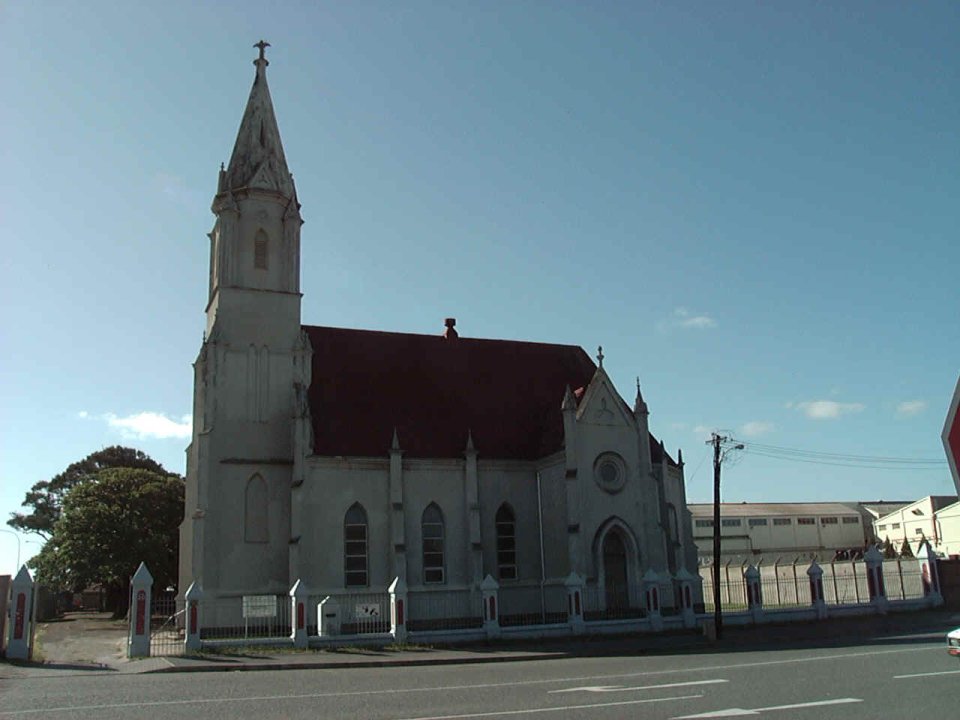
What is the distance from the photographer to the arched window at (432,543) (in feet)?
115

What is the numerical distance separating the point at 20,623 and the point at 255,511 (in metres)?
10.8

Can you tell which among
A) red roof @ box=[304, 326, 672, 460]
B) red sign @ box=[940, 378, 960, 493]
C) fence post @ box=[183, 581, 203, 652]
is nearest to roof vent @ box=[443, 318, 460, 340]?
red roof @ box=[304, 326, 672, 460]

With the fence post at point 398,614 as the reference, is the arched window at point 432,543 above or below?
above

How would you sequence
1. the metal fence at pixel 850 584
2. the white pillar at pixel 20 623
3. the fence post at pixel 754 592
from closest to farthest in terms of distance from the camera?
the white pillar at pixel 20 623 → the fence post at pixel 754 592 → the metal fence at pixel 850 584

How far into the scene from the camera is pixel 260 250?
3647cm

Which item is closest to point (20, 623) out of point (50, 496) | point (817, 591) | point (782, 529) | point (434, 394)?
point (434, 394)

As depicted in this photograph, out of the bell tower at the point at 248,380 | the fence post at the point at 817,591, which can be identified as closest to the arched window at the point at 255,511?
the bell tower at the point at 248,380

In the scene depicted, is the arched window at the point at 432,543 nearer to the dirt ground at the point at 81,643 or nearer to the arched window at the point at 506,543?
the arched window at the point at 506,543

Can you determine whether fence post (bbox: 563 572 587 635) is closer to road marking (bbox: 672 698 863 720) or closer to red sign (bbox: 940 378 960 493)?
road marking (bbox: 672 698 863 720)

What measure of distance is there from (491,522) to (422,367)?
762 cm

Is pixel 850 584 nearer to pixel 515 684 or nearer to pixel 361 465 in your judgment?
pixel 361 465

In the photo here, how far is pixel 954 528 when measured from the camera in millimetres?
71875

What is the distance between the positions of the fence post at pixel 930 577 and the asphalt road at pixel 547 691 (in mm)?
18418

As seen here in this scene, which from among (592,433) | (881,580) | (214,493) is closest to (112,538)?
(214,493)
